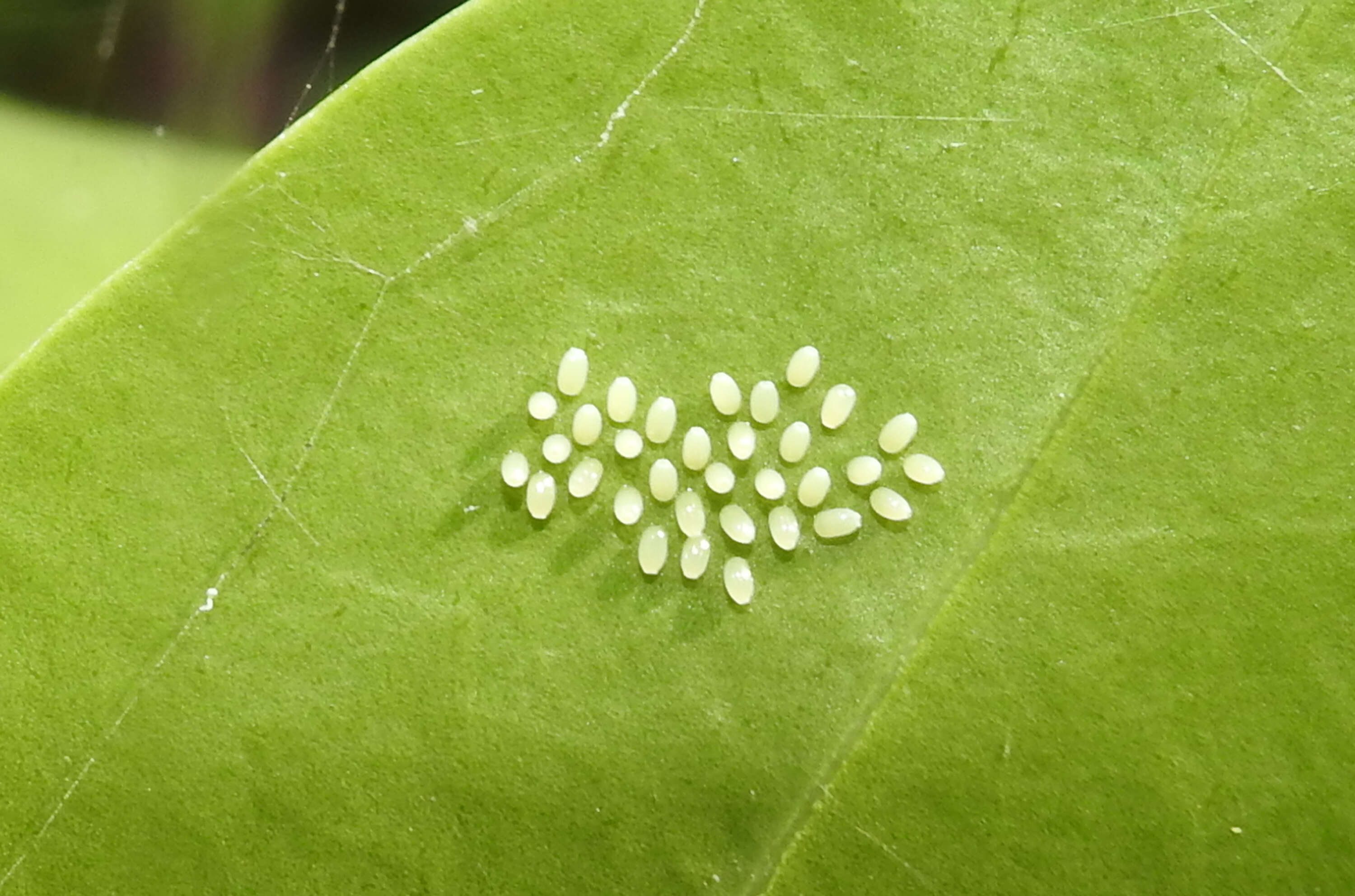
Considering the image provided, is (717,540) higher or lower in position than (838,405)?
lower

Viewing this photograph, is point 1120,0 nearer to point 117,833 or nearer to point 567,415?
point 567,415

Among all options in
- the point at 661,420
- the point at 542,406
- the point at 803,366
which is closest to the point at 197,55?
the point at 542,406

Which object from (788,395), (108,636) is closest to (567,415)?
(788,395)

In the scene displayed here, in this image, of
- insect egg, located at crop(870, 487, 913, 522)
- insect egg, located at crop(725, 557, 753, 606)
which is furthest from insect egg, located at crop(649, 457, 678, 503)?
insect egg, located at crop(870, 487, 913, 522)

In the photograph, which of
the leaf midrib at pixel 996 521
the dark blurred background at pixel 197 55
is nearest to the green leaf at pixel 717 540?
the leaf midrib at pixel 996 521

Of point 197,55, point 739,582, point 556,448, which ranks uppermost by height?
point 197,55

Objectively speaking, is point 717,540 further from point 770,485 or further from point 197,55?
point 197,55

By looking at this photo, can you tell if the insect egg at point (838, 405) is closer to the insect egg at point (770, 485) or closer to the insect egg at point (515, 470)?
the insect egg at point (770, 485)
